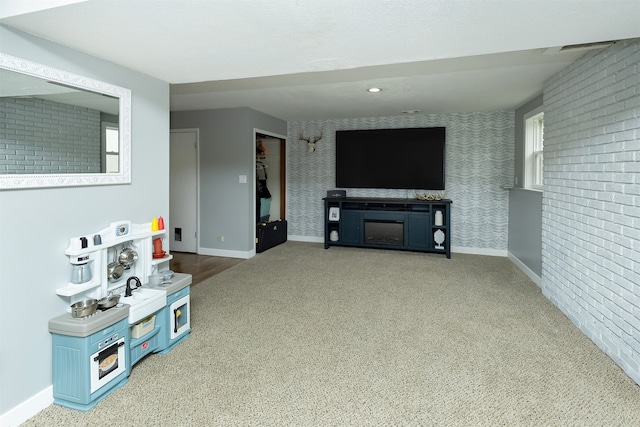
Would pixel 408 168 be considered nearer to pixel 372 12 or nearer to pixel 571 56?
pixel 571 56

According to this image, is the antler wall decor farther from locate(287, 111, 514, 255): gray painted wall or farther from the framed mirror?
the framed mirror

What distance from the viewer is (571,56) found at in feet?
9.91

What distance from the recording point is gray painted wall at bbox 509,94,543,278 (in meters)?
4.29

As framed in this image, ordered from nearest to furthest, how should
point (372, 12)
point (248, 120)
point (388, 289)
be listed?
point (372, 12), point (388, 289), point (248, 120)

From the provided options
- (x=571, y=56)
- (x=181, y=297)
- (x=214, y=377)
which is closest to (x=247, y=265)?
(x=181, y=297)

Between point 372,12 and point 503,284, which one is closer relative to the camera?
point 372,12

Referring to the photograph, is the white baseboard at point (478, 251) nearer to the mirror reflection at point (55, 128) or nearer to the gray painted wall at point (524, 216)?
the gray painted wall at point (524, 216)

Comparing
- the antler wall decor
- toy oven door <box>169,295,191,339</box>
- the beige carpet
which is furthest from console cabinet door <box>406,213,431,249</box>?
toy oven door <box>169,295,191,339</box>

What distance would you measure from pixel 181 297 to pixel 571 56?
3587 mm

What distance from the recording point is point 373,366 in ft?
7.87

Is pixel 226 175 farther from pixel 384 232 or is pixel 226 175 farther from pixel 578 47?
pixel 578 47

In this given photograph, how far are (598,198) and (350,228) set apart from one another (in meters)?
3.83

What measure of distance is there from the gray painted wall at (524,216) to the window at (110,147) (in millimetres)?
4199

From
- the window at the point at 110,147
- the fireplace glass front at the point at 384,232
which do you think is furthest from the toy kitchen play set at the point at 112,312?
the fireplace glass front at the point at 384,232
